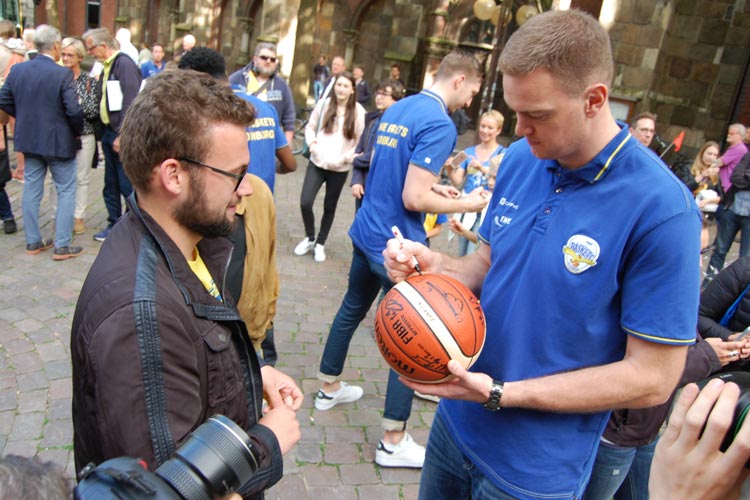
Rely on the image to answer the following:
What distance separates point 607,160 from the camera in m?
1.74

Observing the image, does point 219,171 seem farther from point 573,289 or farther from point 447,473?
point 447,473

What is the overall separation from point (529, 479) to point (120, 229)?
60.1 inches

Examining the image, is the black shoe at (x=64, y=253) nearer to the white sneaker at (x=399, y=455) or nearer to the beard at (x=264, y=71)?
the beard at (x=264, y=71)

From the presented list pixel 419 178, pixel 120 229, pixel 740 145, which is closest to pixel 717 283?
pixel 419 178

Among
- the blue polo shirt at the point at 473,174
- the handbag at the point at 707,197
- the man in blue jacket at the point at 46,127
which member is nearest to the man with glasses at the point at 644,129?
the blue polo shirt at the point at 473,174

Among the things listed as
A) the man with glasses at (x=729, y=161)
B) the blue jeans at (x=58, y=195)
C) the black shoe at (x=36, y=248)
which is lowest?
the black shoe at (x=36, y=248)

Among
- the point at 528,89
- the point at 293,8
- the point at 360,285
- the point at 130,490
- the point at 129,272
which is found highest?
the point at 293,8

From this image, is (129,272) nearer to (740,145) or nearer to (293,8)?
(740,145)

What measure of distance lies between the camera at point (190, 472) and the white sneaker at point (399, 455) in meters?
2.29

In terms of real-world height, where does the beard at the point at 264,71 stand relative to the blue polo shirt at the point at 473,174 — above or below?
above

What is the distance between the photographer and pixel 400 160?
363cm

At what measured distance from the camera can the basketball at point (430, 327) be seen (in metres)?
1.93

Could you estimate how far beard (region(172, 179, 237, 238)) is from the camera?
1.71 meters
